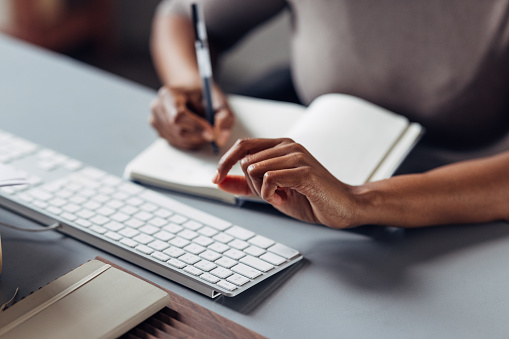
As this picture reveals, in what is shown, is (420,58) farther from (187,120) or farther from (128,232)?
(128,232)

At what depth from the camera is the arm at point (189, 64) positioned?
92 centimetres

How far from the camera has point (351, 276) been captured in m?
0.69

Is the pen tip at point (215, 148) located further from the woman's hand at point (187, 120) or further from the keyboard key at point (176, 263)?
the keyboard key at point (176, 263)

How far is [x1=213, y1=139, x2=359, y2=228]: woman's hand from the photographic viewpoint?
686 mm

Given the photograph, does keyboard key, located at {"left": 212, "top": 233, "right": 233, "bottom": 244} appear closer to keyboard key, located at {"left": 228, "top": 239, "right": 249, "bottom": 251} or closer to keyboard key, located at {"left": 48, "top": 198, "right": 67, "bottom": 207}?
keyboard key, located at {"left": 228, "top": 239, "right": 249, "bottom": 251}

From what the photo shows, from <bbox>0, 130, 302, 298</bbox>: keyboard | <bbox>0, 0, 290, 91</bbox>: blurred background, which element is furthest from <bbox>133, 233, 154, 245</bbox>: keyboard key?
<bbox>0, 0, 290, 91</bbox>: blurred background

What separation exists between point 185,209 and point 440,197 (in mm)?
325

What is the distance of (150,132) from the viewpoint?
3.30 ft

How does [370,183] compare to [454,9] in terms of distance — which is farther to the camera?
[454,9]

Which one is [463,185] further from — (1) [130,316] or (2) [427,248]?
(1) [130,316]

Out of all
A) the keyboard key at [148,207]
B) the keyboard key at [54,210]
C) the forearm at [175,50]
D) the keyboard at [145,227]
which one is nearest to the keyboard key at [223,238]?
the keyboard at [145,227]

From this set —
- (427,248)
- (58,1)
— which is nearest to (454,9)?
(427,248)

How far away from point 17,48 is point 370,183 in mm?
877

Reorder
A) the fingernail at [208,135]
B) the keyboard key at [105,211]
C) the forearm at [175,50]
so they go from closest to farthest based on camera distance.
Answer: the keyboard key at [105,211] → the fingernail at [208,135] → the forearm at [175,50]
